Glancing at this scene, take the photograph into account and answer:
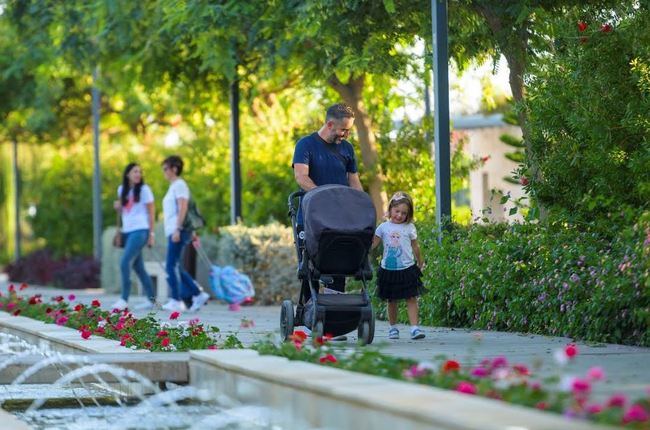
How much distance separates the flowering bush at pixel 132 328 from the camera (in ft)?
33.6

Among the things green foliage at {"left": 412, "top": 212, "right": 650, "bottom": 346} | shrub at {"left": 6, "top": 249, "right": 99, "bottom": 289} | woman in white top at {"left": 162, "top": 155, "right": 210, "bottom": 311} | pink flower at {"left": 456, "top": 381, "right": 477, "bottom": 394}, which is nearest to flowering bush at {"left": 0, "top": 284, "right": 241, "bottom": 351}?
woman in white top at {"left": 162, "top": 155, "right": 210, "bottom": 311}

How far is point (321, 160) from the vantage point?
1150 cm

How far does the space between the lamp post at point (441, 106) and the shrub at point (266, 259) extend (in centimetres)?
602

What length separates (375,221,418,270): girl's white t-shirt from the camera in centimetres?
1195

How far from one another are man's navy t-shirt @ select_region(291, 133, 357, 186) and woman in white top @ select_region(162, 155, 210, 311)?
21.4ft

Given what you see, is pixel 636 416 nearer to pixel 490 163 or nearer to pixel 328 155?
pixel 328 155

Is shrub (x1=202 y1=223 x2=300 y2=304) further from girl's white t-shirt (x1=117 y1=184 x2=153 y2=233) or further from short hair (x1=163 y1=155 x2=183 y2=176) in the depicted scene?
short hair (x1=163 y1=155 x2=183 y2=176)

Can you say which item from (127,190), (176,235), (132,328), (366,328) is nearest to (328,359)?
(366,328)

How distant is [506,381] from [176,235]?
11550 millimetres

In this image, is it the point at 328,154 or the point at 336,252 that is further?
the point at 328,154

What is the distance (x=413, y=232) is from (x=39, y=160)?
113ft

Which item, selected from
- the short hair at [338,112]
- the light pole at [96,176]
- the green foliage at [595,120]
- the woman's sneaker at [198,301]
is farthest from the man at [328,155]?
the light pole at [96,176]

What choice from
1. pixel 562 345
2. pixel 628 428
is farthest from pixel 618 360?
pixel 628 428

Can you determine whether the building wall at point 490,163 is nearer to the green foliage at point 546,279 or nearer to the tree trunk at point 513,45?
the tree trunk at point 513,45
